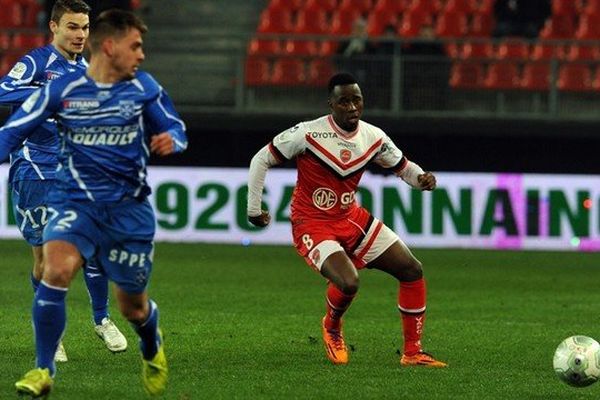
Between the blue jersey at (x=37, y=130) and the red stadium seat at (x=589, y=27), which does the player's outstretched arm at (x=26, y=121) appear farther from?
the red stadium seat at (x=589, y=27)

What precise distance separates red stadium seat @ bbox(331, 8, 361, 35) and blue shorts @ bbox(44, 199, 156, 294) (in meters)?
15.3

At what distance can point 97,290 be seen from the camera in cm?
943

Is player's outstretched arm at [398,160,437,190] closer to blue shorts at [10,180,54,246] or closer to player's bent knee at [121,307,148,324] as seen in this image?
blue shorts at [10,180,54,246]

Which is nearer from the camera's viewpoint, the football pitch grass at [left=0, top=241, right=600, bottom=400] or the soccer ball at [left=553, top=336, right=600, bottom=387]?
the soccer ball at [left=553, top=336, right=600, bottom=387]

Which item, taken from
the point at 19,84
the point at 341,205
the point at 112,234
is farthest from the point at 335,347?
the point at 19,84

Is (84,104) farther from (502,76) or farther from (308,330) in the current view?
(502,76)

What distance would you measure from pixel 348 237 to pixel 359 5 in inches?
549

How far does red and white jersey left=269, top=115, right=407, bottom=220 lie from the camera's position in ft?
30.6

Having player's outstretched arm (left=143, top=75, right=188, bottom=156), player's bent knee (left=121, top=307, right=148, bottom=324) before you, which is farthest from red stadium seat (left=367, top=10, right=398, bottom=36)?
player's bent knee (left=121, top=307, right=148, bottom=324)

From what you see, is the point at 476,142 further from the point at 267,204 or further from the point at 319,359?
the point at 319,359

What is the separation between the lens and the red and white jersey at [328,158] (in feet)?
30.6

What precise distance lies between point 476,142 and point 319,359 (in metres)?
12.3

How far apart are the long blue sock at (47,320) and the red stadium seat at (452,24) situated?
52.3ft

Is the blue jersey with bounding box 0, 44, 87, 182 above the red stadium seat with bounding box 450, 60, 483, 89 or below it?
above
